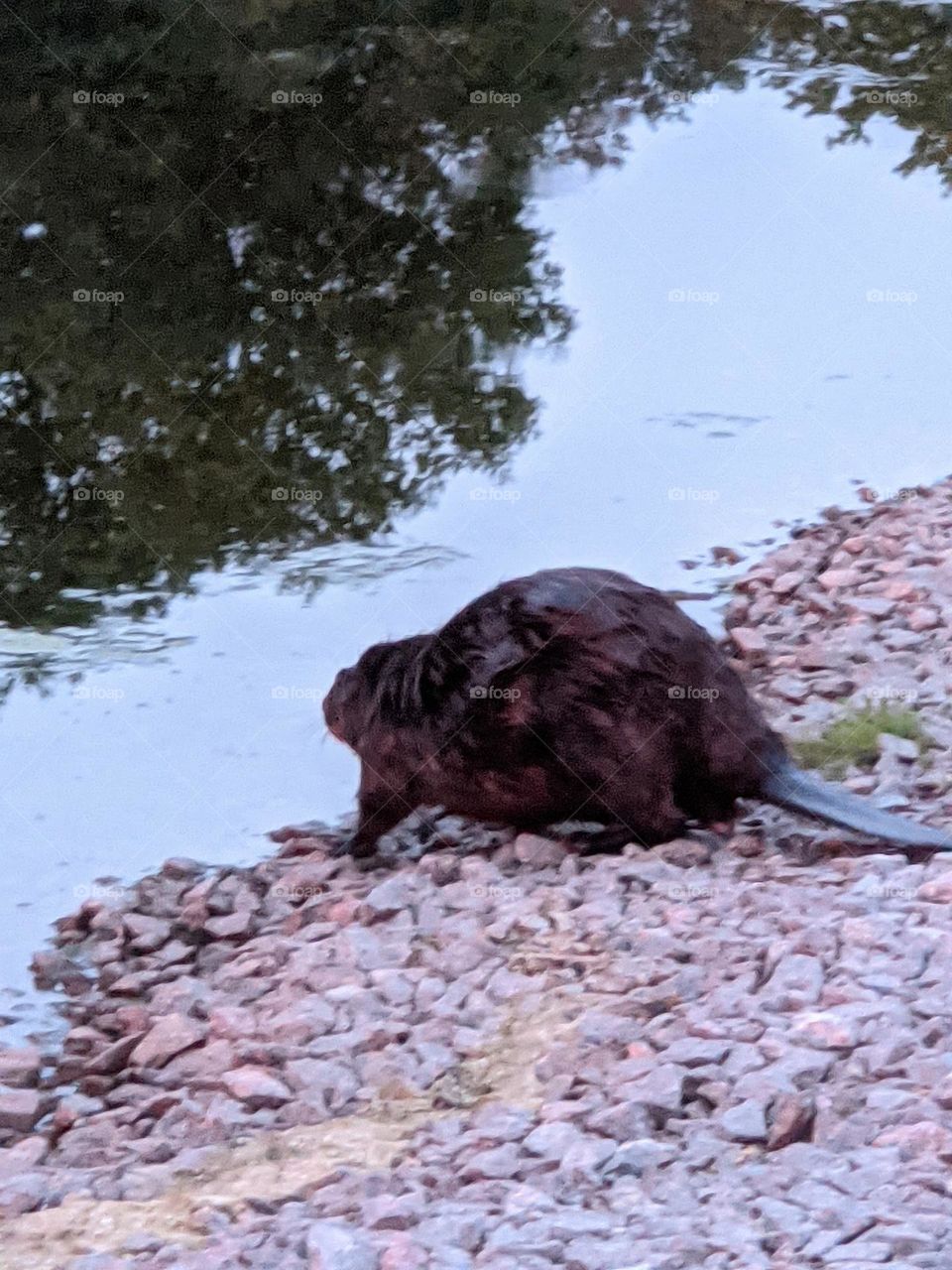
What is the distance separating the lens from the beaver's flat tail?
9.48ft

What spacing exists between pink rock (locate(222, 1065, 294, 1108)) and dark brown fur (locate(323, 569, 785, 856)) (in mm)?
975

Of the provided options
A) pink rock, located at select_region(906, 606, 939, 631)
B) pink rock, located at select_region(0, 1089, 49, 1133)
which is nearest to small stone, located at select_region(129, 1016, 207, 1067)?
pink rock, located at select_region(0, 1089, 49, 1133)

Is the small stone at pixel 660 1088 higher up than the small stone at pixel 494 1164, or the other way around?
the small stone at pixel 660 1088

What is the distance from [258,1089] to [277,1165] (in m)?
0.21

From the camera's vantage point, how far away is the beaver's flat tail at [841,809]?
2891mm

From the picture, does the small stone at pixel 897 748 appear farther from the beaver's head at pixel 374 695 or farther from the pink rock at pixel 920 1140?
the pink rock at pixel 920 1140

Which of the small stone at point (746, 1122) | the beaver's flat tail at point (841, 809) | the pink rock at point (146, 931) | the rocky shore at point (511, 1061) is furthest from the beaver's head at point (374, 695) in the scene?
the small stone at point (746, 1122)

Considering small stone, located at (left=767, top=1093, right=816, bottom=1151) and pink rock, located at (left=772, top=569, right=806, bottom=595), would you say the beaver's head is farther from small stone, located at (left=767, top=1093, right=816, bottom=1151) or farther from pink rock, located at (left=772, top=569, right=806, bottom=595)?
small stone, located at (left=767, top=1093, right=816, bottom=1151)

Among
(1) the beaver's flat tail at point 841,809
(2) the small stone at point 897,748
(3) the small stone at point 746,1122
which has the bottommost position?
(3) the small stone at point 746,1122

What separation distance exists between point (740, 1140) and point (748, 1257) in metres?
0.23

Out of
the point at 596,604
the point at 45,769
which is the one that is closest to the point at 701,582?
the point at 596,604

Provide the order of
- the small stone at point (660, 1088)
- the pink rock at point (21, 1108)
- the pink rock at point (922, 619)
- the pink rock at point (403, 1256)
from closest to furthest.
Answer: the pink rock at point (403, 1256)
the small stone at point (660, 1088)
the pink rock at point (21, 1108)
the pink rock at point (922, 619)

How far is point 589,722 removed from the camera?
3.19 m

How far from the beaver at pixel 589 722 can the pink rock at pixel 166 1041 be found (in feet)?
2.51
